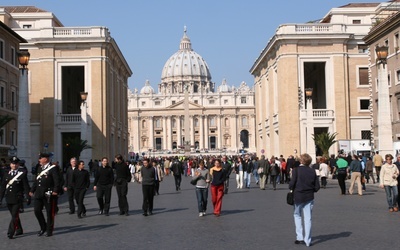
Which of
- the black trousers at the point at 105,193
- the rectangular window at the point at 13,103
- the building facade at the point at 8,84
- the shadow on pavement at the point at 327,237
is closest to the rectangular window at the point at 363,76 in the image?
the building facade at the point at 8,84

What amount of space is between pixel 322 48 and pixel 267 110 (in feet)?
36.2

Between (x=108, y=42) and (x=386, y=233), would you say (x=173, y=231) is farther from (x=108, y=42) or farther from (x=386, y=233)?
(x=108, y=42)

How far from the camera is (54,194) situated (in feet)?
42.1

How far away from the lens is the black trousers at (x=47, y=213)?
1252 cm

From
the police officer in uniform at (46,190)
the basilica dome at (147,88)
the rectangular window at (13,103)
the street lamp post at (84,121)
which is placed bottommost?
the police officer in uniform at (46,190)

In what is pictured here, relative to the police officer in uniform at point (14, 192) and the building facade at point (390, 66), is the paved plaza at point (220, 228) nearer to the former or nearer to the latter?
the police officer in uniform at point (14, 192)

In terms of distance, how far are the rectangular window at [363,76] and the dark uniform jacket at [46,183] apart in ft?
144

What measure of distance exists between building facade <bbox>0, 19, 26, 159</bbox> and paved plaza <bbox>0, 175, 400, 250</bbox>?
73.4 ft

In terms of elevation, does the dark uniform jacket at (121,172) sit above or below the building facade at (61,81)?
below

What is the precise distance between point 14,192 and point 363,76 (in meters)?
44.7

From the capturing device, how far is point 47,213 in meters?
12.7

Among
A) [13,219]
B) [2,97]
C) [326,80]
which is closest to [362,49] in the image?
[326,80]

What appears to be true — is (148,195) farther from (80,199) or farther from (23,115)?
(23,115)

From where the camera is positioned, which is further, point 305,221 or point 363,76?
point 363,76
